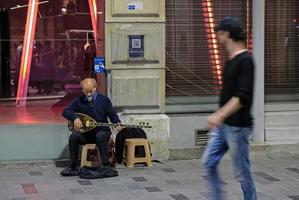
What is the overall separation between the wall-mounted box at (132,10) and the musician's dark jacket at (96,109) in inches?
46.4

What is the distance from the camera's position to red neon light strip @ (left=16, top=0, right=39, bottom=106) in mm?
9305

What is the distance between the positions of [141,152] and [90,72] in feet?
5.09

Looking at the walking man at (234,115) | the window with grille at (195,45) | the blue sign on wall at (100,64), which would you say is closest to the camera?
the walking man at (234,115)

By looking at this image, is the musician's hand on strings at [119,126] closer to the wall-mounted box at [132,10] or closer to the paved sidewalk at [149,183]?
the paved sidewalk at [149,183]

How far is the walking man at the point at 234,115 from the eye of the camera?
481 cm

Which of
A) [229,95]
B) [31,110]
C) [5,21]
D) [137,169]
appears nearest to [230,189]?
[137,169]

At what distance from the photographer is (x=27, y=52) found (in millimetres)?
9508

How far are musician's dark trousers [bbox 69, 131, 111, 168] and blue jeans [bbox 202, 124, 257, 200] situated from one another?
2.43m

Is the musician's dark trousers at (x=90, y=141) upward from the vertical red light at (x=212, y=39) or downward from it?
downward

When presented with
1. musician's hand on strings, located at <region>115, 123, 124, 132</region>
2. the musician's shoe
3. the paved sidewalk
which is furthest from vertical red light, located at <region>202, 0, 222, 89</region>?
the musician's shoe

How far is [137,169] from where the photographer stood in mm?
7809

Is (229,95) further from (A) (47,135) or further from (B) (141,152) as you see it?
(A) (47,135)

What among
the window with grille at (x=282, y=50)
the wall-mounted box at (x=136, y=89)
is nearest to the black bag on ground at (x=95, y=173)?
the wall-mounted box at (x=136, y=89)

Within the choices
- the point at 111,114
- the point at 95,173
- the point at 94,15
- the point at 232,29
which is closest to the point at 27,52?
the point at 94,15
